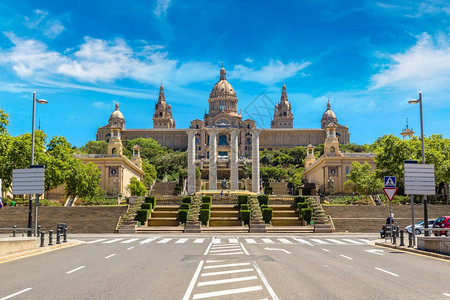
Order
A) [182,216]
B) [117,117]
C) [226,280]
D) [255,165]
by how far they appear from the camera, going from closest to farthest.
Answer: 1. [226,280]
2. [182,216]
3. [255,165]
4. [117,117]

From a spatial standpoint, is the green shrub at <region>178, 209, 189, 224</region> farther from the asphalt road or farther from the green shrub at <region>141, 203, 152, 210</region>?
the asphalt road

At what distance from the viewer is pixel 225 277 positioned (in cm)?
1362

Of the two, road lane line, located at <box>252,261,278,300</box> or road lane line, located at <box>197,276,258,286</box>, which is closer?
road lane line, located at <box>252,261,278,300</box>

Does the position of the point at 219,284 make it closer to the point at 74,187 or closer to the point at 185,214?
the point at 185,214

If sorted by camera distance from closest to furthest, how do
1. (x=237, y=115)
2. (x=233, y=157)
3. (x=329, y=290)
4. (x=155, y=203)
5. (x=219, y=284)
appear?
(x=329, y=290) < (x=219, y=284) < (x=155, y=203) < (x=233, y=157) < (x=237, y=115)

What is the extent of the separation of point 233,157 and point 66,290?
6773cm

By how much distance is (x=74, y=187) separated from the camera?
5922cm

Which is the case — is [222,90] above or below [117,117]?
above

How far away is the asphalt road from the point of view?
11000 millimetres

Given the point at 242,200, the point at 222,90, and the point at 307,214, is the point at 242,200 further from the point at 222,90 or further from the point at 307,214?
the point at 222,90

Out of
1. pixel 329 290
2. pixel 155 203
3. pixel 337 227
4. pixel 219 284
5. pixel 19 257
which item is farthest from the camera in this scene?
pixel 155 203

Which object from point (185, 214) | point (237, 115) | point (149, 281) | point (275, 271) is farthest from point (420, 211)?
point (237, 115)

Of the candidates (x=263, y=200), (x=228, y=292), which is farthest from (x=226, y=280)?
(x=263, y=200)

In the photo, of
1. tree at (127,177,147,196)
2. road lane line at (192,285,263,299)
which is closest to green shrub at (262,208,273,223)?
road lane line at (192,285,263,299)
